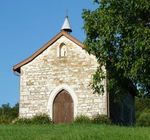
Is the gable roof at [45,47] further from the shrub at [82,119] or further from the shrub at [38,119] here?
the shrub at [82,119]

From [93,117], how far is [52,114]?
120 inches

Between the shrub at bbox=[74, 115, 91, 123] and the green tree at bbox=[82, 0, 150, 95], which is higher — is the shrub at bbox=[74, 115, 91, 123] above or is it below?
below

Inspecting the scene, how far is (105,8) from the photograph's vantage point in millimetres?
25359

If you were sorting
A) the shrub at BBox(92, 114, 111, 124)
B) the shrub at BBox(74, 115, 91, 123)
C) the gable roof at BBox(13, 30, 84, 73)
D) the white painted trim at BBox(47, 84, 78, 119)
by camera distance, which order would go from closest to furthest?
the shrub at BBox(92, 114, 111, 124), the shrub at BBox(74, 115, 91, 123), the white painted trim at BBox(47, 84, 78, 119), the gable roof at BBox(13, 30, 84, 73)

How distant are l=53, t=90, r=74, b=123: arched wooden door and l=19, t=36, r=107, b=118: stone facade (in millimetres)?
300

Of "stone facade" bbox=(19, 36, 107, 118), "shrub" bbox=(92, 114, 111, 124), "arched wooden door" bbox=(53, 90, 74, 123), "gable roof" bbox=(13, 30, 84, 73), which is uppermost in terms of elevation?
"gable roof" bbox=(13, 30, 84, 73)

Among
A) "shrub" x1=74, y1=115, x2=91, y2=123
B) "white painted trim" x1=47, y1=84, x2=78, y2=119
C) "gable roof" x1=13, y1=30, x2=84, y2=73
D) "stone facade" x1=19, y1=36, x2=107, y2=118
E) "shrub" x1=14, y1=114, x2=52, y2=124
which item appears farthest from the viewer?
"gable roof" x1=13, y1=30, x2=84, y2=73

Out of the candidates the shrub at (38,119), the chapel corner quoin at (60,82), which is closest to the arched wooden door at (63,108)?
the chapel corner quoin at (60,82)

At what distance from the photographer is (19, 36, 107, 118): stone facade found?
30859mm

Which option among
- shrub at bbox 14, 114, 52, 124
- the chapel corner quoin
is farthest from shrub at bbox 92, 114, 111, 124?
shrub at bbox 14, 114, 52, 124

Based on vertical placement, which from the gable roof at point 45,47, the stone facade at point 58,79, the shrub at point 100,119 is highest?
the gable roof at point 45,47

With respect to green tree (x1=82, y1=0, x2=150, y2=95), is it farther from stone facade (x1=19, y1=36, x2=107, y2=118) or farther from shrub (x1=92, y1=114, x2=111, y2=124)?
stone facade (x1=19, y1=36, x2=107, y2=118)

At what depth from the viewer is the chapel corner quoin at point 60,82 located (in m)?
30.9

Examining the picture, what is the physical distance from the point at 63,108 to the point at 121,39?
8.58 metres
